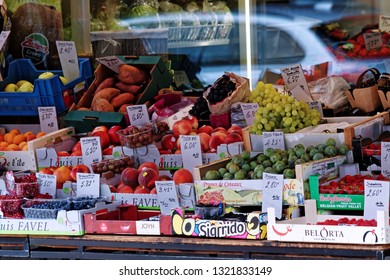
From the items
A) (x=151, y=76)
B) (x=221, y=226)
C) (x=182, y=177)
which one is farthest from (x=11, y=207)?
(x=151, y=76)

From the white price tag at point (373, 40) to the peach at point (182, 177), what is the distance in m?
4.17

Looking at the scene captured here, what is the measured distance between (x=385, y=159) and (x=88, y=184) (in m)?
1.73

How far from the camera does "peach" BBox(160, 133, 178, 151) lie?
6387 mm

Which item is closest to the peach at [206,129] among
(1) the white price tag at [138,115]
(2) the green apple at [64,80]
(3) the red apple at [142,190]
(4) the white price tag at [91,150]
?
(1) the white price tag at [138,115]

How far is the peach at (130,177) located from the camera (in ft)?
18.9

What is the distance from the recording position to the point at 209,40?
9781 mm

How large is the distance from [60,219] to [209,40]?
4853 millimetres

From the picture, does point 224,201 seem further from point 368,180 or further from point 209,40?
point 209,40

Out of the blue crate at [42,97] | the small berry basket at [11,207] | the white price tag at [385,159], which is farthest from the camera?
the blue crate at [42,97]

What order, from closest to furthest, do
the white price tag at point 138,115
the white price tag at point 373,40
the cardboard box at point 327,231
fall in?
the cardboard box at point 327,231 < the white price tag at point 138,115 < the white price tag at point 373,40

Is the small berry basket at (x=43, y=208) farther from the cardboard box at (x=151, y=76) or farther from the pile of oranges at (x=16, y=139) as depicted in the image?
the cardboard box at (x=151, y=76)

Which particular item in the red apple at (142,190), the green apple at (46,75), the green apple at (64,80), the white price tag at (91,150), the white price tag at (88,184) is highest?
the green apple at (46,75)
